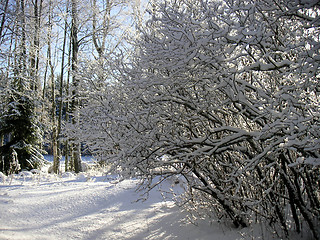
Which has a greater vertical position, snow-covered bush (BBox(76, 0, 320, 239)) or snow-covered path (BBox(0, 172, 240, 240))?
snow-covered bush (BBox(76, 0, 320, 239))

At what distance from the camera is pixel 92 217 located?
4.90 metres

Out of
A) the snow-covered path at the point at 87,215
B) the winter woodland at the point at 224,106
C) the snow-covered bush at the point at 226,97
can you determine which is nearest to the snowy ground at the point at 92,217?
the snow-covered path at the point at 87,215

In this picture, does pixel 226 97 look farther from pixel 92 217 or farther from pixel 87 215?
pixel 87 215

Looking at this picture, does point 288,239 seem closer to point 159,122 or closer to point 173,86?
point 159,122

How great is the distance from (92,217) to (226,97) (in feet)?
11.0

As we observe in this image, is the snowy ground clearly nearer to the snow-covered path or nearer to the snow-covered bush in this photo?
the snow-covered path

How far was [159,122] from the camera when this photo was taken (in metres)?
3.40

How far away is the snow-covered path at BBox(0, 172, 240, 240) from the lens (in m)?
4.16

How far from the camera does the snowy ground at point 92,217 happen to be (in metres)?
4.09

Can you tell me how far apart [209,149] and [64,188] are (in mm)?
4611

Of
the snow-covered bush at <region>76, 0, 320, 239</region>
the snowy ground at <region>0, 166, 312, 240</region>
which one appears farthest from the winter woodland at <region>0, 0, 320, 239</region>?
the snowy ground at <region>0, 166, 312, 240</region>

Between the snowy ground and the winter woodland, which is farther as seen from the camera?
A: the snowy ground

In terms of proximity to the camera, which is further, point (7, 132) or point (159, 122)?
point (7, 132)

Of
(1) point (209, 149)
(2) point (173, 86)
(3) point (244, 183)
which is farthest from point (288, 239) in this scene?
(2) point (173, 86)
